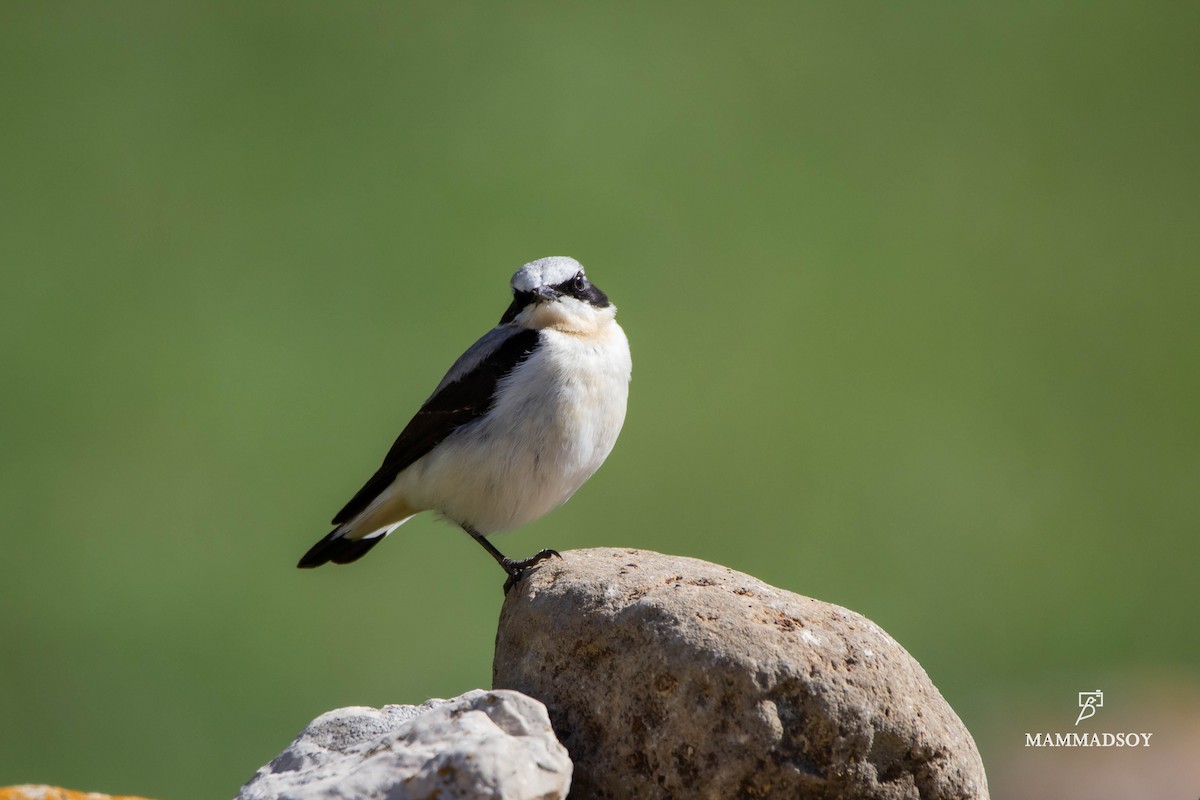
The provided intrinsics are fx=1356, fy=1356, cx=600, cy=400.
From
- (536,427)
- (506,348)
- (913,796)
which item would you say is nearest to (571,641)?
(913,796)

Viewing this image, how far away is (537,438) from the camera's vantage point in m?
6.84

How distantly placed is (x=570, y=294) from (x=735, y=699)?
3093 mm

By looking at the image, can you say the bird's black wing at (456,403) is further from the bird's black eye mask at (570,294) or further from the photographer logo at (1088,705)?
the photographer logo at (1088,705)

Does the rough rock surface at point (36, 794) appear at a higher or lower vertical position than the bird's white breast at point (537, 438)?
lower

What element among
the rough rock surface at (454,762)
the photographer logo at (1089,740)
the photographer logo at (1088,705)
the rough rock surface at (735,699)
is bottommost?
the rough rock surface at (454,762)

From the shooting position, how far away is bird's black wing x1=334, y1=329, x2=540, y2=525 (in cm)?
705

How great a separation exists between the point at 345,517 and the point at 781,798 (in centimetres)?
370

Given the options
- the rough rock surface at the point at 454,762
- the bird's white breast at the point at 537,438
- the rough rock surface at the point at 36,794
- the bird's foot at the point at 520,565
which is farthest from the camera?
the bird's white breast at the point at 537,438

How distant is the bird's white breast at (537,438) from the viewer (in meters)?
6.84

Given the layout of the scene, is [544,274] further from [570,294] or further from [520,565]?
[520,565]

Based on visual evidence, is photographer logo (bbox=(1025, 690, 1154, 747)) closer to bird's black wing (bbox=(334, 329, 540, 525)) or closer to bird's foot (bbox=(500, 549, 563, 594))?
bird's foot (bbox=(500, 549, 563, 594))

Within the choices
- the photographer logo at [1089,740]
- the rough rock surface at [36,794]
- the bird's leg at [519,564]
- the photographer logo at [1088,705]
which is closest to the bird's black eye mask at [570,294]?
the bird's leg at [519,564]

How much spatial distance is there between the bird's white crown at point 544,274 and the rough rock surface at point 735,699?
7.65 ft

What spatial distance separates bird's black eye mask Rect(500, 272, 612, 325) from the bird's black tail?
158 centimetres
